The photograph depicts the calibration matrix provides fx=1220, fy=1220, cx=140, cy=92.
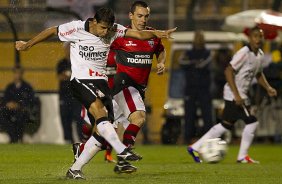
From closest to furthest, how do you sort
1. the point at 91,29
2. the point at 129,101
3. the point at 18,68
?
the point at 91,29, the point at 129,101, the point at 18,68

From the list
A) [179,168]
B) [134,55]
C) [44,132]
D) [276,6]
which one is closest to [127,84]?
[134,55]

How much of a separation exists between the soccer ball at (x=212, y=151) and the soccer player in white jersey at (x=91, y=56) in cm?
393

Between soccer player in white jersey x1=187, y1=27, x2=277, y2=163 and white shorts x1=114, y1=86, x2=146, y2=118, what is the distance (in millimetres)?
2693

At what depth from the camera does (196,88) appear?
81.8 ft

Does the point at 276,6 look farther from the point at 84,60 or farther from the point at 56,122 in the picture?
the point at 84,60

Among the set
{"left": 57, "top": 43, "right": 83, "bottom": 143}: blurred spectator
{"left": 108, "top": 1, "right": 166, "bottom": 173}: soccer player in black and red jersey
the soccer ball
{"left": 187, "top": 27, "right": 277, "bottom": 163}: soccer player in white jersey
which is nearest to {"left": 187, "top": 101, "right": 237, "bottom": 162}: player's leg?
{"left": 187, "top": 27, "right": 277, "bottom": 163}: soccer player in white jersey

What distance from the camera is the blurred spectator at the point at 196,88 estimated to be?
80.8 feet

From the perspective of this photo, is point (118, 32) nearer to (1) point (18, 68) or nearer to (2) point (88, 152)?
Answer: (2) point (88, 152)

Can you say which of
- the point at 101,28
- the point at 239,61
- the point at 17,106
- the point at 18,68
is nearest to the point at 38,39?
the point at 101,28

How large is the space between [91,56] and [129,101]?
1.69 m

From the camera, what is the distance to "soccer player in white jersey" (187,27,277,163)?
61.0ft

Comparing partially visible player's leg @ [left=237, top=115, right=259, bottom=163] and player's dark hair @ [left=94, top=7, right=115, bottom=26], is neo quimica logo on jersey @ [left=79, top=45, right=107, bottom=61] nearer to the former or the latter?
player's dark hair @ [left=94, top=7, right=115, bottom=26]

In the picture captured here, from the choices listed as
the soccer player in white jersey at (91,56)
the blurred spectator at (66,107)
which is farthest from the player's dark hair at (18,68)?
the soccer player in white jersey at (91,56)

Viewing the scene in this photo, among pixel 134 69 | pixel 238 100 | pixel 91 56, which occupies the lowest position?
pixel 238 100
